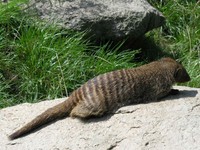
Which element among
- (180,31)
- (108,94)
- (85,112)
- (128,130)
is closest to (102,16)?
(180,31)

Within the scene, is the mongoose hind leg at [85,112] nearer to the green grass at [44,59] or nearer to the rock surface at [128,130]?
the rock surface at [128,130]

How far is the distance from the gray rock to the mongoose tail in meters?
1.57

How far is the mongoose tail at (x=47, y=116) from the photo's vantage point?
11.0 feet

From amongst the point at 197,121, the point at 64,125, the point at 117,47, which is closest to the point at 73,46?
the point at 117,47

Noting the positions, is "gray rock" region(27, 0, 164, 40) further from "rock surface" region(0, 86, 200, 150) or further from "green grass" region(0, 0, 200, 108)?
"rock surface" region(0, 86, 200, 150)

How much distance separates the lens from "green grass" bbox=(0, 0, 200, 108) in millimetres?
4496

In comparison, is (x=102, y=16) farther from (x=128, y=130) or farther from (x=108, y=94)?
(x=128, y=130)

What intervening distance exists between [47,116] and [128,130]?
1.73ft

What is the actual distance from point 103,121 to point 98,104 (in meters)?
0.12

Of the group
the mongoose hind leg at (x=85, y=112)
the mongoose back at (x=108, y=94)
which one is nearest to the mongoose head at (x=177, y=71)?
the mongoose back at (x=108, y=94)

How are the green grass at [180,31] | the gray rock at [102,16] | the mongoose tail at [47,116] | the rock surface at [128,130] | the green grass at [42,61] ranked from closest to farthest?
the rock surface at [128,130] → the mongoose tail at [47,116] → the green grass at [42,61] → the gray rock at [102,16] → the green grass at [180,31]

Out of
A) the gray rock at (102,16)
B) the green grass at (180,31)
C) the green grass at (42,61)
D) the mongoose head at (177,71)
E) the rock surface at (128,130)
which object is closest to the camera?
the rock surface at (128,130)

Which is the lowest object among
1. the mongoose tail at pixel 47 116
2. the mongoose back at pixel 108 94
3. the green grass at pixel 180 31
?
the green grass at pixel 180 31

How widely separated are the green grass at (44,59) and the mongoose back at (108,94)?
36.1 inches
